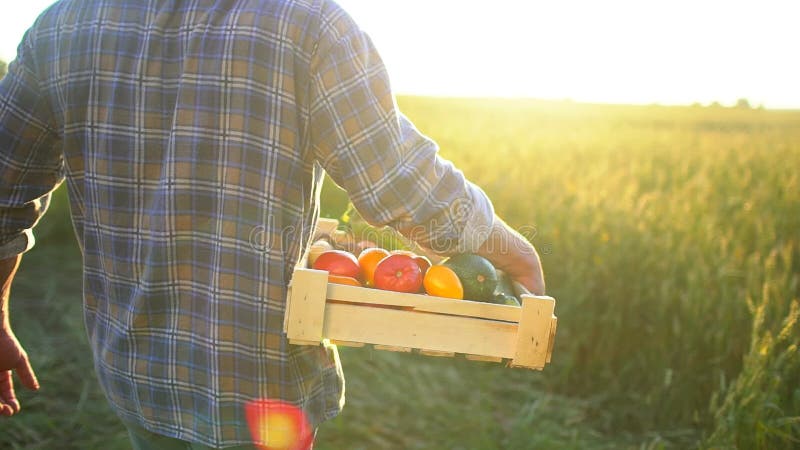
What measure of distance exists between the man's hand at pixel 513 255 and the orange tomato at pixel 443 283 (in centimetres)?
9

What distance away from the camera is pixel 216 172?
4.56 feet

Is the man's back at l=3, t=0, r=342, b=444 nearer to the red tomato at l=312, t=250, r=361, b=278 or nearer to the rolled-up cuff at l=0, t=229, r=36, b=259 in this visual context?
the red tomato at l=312, t=250, r=361, b=278

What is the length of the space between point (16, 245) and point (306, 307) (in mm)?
887

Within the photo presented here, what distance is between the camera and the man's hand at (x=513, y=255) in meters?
1.61

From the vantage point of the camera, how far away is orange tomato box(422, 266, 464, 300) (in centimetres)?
159

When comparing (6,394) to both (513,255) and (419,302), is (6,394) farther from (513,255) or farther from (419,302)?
(513,255)

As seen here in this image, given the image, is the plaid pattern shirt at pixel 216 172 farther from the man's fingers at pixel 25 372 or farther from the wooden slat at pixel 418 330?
the man's fingers at pixel 25 372

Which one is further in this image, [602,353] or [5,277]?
[602,353]

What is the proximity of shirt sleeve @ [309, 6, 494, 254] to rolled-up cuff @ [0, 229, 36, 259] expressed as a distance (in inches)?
34.7

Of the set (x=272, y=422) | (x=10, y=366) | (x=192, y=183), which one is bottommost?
(x=10, y=366)

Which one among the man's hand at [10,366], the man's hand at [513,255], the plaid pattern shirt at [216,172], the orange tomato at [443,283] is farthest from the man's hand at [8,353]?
the man's hand at [513,255]

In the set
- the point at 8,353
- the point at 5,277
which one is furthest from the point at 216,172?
the point at 8,353

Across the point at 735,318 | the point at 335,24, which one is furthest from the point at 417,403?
the point at 335,24

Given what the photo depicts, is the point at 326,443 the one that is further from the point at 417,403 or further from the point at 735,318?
the point at 735,318
